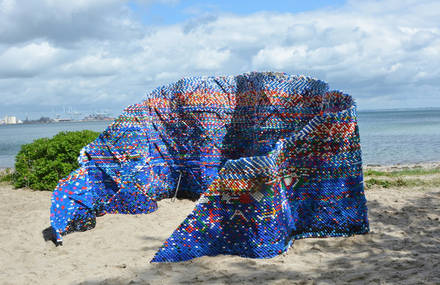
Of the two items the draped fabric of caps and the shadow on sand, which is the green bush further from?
the shadow on sand

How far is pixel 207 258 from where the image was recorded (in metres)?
5.20

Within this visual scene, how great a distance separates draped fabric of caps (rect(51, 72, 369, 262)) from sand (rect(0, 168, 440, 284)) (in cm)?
25

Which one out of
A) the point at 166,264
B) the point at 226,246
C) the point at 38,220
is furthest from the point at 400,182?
the point at 38,220

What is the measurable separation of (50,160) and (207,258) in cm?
640

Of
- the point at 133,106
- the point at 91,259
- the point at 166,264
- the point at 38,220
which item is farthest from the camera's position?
the point at 133,106

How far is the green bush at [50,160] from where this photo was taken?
9.88 metres

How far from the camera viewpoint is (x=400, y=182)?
9.97m

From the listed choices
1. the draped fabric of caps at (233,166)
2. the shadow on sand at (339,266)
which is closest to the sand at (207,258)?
the shadow on sand at (339,266)

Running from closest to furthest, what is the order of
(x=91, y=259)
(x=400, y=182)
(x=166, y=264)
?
(x=166, y=264) → (x=91, y=259) → (x=400, y=182)

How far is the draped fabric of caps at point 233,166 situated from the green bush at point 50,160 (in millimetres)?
2428

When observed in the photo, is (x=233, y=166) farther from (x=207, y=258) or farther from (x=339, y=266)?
(x=339, y=266)

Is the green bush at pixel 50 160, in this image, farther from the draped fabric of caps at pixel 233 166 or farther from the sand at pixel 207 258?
the draped fabric of caps at pixel 233 166

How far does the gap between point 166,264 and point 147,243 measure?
3.47 ft

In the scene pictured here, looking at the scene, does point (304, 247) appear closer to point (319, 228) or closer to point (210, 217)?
point (319, 228)
